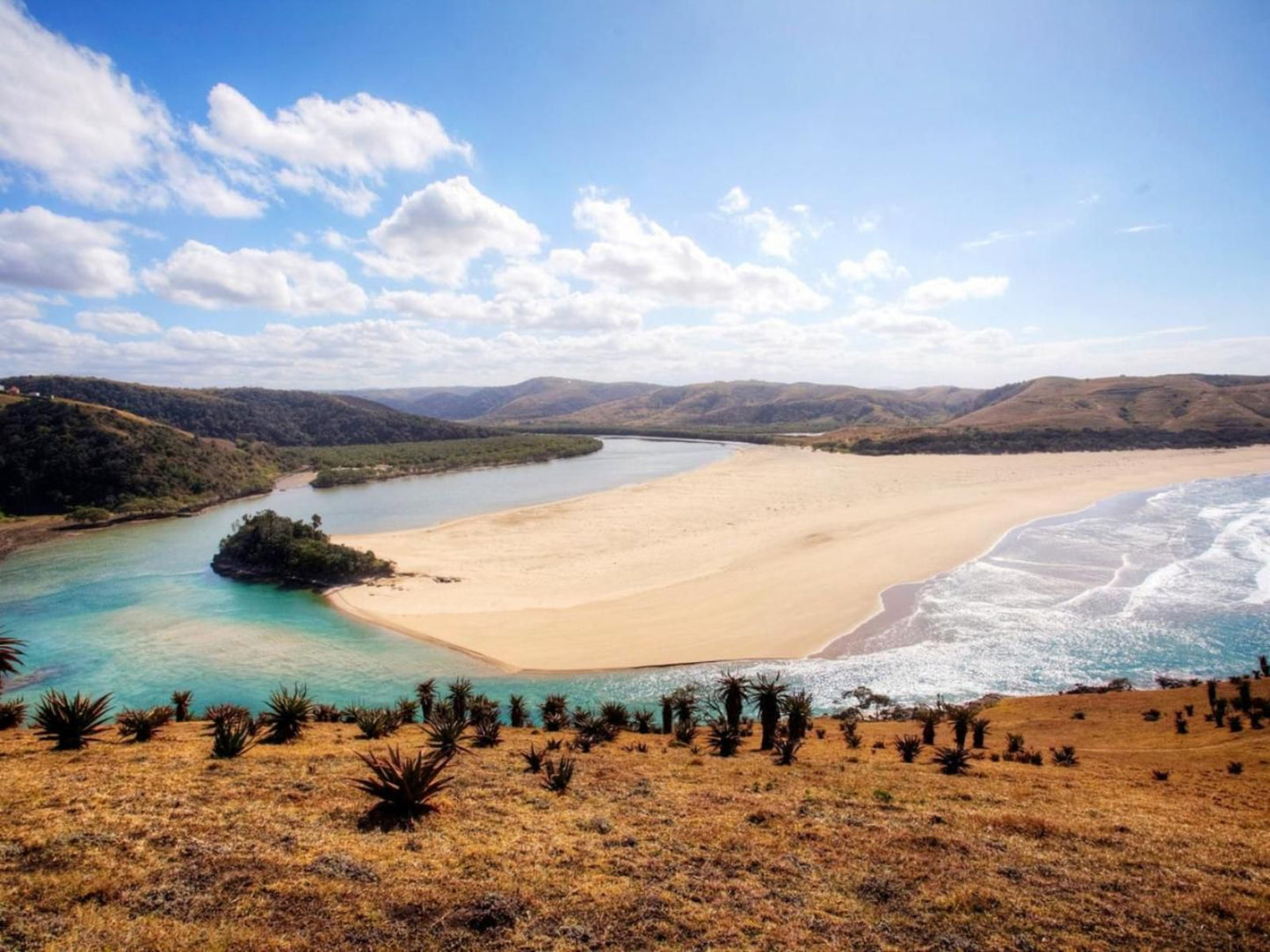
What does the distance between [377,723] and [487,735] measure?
3.48 m

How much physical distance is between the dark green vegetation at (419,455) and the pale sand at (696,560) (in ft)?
164

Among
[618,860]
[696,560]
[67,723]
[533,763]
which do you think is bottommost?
[696,560]

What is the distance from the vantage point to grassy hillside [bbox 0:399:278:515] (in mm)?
71250

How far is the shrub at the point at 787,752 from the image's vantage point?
16.5m

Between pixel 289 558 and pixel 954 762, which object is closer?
pixel 954 762

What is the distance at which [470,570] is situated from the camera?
44.4 metres

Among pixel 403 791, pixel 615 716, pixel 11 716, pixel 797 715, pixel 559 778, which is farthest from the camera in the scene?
pixel 615 716

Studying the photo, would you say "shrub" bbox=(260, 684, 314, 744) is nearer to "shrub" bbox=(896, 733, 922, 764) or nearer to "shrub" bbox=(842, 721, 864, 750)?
"shrub" bbox=(842, 721, 864, 750)

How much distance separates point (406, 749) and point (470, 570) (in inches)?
1146

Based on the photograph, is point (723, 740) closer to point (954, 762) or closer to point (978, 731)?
point (954, 762)

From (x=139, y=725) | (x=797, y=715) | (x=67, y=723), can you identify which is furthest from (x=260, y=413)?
(x=797, y=715)

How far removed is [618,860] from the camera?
31.3 feet

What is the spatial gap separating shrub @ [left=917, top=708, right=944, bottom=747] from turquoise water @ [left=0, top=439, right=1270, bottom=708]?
371 cm

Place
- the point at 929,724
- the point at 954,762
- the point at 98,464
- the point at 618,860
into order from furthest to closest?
the point at 98,464
the point at 929,724
the point at 954,762
the point at 618,860
